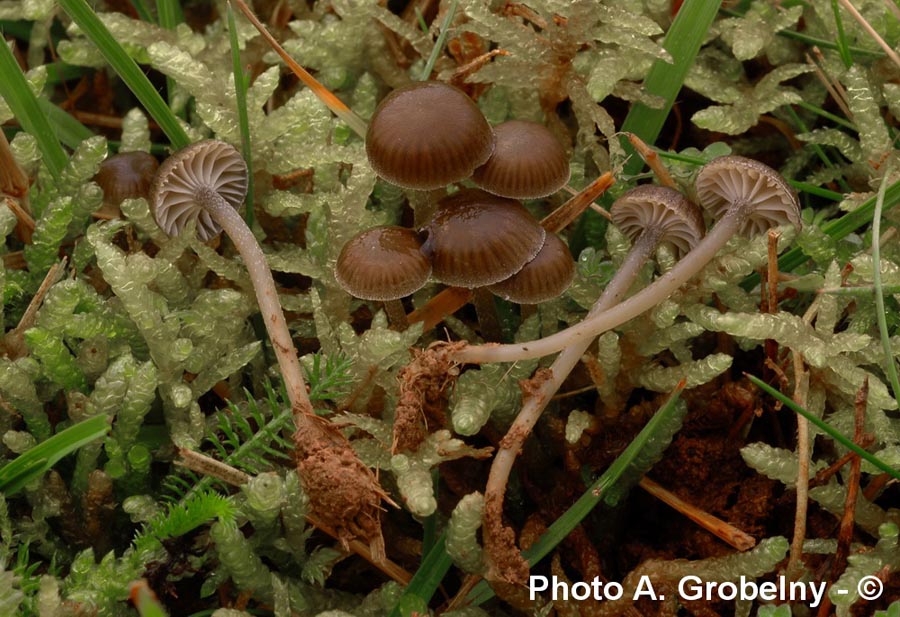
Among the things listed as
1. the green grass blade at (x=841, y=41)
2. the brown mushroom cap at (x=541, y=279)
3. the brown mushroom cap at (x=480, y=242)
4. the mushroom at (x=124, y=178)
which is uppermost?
the green grass blade at (x=841, y=41)

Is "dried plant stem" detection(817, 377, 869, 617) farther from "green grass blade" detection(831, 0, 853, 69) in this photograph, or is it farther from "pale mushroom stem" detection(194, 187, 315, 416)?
"pale mushroom stem" detection(194, 187, 315, 416)

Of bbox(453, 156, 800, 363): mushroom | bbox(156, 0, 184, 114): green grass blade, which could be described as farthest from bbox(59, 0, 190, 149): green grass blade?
bbox(453, 156, 800, 363): mushroom

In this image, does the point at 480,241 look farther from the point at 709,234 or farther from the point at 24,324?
the point at 24,324

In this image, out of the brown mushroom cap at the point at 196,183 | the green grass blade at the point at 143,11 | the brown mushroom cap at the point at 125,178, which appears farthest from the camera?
the green grass blade at the point at 143,11

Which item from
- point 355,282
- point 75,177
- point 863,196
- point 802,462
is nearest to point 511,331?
point 355,282

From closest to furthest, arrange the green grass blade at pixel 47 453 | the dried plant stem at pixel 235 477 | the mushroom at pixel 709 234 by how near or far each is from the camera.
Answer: the green grass blade at pixel 47 453 < the dried plant stem at pixel 235 477 < the mushroom at pixel 709 234

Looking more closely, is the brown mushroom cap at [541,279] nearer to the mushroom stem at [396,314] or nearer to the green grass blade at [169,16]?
the mushroom stem at [396,314]

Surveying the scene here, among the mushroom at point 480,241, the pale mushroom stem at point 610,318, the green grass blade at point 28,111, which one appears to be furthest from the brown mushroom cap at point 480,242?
the green grass blade at point 28,111
